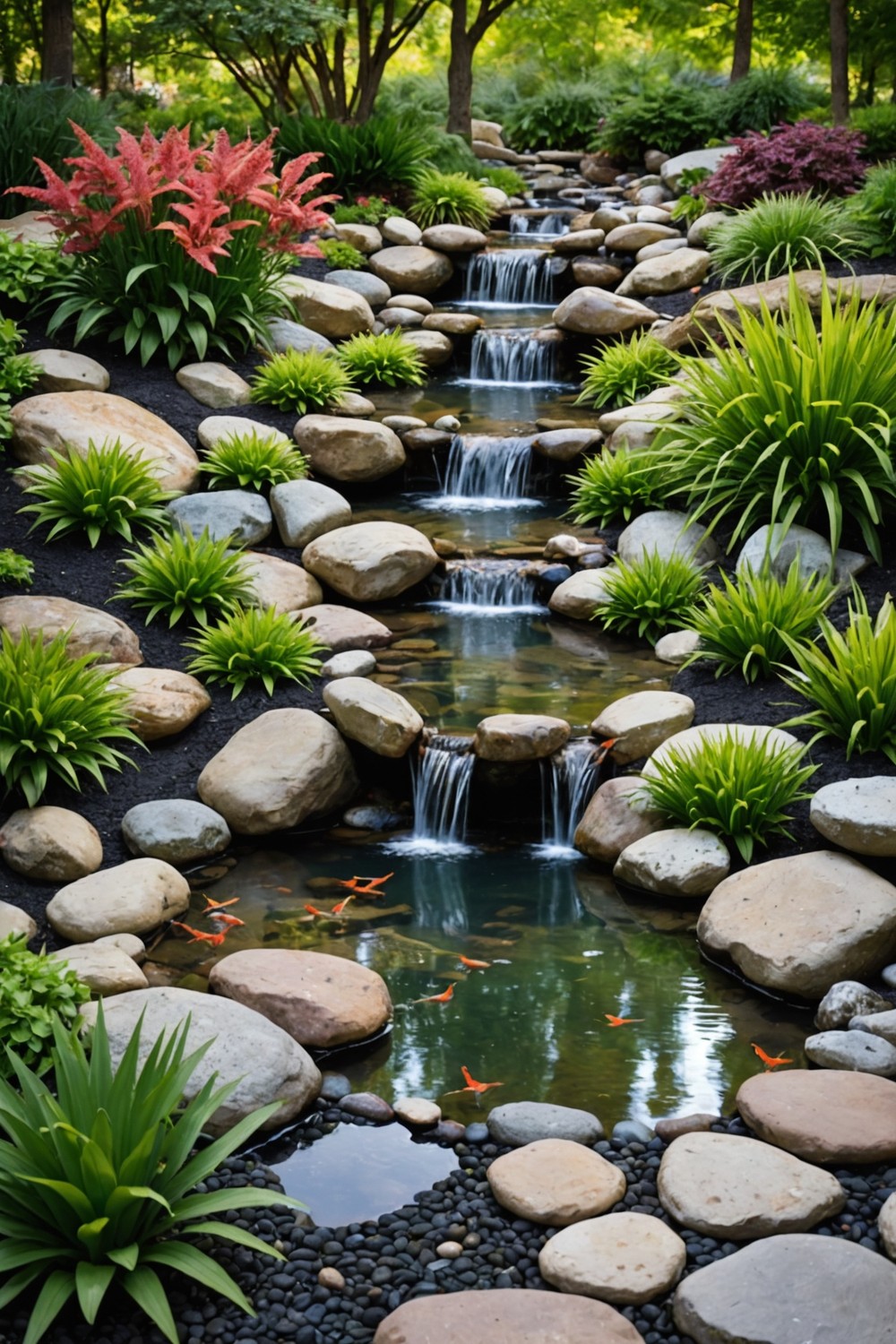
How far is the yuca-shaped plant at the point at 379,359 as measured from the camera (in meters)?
10.9

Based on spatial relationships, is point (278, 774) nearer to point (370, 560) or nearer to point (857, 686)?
point (370, 560)

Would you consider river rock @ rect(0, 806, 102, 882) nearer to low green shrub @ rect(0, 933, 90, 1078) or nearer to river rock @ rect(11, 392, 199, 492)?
low green shrub @ rect(0, 933, 90, 1078)

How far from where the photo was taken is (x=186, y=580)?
7332 millimetres

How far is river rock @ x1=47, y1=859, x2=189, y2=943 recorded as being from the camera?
206 inches

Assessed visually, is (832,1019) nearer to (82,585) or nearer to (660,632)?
(660,632)

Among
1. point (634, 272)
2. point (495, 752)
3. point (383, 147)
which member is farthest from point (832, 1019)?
point (383, 147)

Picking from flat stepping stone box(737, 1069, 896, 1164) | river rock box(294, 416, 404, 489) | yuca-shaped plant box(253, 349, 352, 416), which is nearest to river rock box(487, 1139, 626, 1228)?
flat stepping stone box(737, 1069, 896, 1164)

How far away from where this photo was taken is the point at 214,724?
6.79 m

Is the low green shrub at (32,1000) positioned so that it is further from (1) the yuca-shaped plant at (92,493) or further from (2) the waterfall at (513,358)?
(2) the waterfall at (513,358)

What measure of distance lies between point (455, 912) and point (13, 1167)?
2.59 meters

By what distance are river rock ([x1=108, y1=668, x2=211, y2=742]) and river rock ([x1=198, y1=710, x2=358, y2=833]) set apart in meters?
0.30

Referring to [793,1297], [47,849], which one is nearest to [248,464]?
[47,849]

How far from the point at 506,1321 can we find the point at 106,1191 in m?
1.08

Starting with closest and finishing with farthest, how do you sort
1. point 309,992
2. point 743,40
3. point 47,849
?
point 309,992 < point 47,849 < point 743,40
